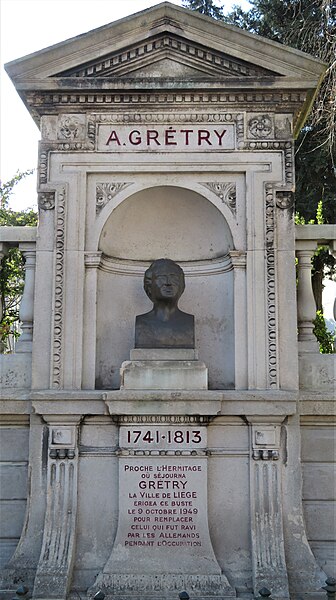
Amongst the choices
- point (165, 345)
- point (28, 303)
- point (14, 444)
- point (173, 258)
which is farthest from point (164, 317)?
point (14, 444)

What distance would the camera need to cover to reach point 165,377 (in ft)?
23.6

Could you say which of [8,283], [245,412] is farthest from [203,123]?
[8,283]

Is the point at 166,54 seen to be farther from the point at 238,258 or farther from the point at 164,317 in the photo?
the point at 164,317

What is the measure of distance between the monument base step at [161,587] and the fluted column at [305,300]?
272 centimetres

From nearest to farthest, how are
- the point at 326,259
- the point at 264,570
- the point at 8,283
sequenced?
the point at 264,570, the point at 8,283, the point at 326,259

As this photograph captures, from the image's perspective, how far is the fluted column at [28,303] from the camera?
773 cm

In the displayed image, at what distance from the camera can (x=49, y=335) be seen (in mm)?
7469

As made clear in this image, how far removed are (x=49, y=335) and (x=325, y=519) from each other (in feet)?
11.8

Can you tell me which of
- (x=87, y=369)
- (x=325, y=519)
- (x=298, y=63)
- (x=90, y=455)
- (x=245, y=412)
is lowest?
(x=325, y=519)

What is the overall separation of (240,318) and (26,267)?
2.57 meters

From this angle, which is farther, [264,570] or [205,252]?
[205,252]

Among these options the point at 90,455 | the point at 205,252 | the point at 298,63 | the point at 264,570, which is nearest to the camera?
the point at 264,570

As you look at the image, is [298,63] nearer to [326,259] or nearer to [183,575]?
[183,575]

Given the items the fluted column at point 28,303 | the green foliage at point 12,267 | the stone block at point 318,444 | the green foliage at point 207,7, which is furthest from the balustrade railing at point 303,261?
the green foliage at point 207,7
